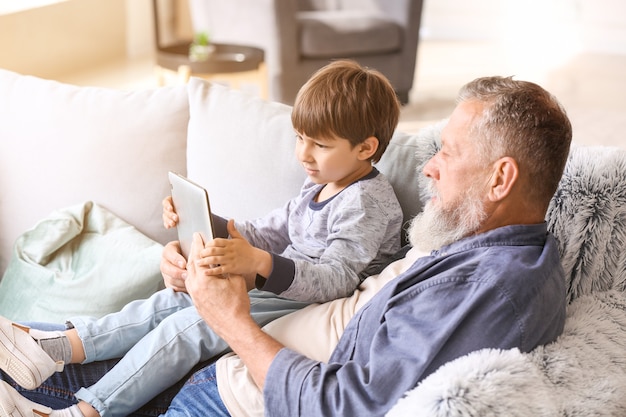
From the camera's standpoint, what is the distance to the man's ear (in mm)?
1351

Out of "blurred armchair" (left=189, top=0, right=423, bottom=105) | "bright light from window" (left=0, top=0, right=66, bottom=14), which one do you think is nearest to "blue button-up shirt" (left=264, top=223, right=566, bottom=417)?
"blurred armchair" (left=189, top=0, right=423, bottom=105)

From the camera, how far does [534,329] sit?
1.29 metres

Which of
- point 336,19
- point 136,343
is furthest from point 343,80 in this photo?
point 336,19

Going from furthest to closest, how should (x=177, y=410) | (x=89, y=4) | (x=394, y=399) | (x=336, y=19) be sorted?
1. (x=89, y=4)
2. (x=336, y=19)
3. (x=177, y=410)
4. (x=394, y=399)

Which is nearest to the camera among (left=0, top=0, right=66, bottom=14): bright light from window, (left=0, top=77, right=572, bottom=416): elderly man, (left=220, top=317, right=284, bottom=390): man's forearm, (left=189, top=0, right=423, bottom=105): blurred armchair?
(left=0, top=77, right=572, bottom=416): elderly man

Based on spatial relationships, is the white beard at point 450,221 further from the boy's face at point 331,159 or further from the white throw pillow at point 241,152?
the white throw pillow at point 241,152

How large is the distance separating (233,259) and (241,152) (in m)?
0.52

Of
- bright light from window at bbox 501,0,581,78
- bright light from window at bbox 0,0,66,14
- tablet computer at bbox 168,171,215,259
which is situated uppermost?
tablet computer at bbox 168,171,215,259

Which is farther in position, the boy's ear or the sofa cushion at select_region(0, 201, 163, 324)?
the sofa cushion at select_region(0, 201, 163, 324)

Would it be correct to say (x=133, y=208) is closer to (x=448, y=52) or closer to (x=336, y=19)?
(x=336, y=19)

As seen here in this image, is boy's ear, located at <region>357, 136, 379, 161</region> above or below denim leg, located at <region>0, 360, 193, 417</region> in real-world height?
above

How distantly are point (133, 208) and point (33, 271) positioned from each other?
0.29m

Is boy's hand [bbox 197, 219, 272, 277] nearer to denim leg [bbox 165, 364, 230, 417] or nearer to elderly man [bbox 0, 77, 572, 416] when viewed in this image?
elderly man [bbox 0, 77, 572, 416]

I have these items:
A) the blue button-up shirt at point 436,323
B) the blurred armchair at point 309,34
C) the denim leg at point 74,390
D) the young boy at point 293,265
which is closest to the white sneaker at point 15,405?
the young boy at point 293,265
